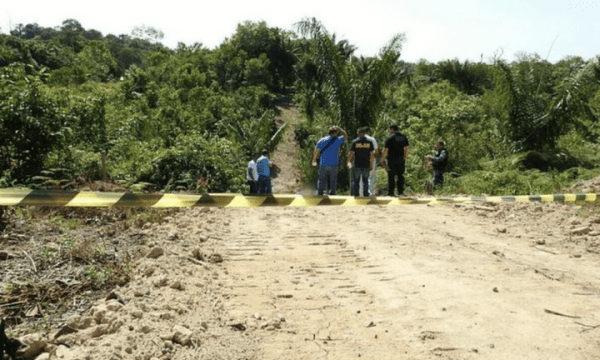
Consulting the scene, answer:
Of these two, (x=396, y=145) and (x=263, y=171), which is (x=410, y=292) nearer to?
(x=396, y=145)

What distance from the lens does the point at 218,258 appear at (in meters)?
6.39

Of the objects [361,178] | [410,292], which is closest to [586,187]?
[361,178]

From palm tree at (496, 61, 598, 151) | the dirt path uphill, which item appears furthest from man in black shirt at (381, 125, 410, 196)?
the dirt path uphill

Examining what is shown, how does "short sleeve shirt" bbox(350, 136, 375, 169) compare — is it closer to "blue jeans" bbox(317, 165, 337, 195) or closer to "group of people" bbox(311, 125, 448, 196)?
"group of people" bbox(311, 125, 448, 196)

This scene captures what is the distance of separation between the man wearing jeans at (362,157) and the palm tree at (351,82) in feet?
28.0

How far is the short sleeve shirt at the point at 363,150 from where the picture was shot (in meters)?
9.78

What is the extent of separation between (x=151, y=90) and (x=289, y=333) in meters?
34.6

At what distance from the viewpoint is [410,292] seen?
17.3 feet

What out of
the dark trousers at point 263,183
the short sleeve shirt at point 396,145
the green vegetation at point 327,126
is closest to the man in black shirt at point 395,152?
the short sleeve shirt at point 396,145

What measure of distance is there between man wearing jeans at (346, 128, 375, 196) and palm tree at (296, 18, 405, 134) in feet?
28.0

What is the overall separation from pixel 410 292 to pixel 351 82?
14085 mm

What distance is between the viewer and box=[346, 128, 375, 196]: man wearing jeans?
979cm

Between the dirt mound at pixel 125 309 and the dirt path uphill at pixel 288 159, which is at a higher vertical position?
the dirt path uphill at pixel 288 159

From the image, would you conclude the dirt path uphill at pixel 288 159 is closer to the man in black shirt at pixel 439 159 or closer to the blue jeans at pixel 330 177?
the man in black shirt at pixel 439 159
